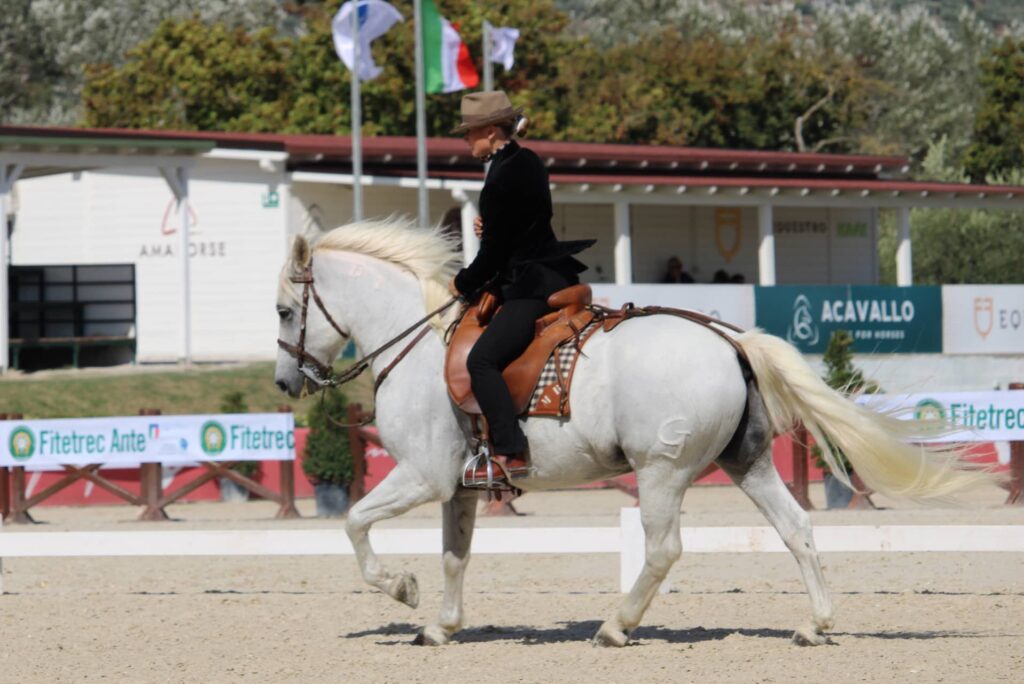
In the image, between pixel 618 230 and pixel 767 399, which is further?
pixel 618 230

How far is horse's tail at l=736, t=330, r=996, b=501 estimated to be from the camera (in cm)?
856

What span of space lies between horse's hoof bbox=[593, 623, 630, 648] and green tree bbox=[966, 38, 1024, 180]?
49.6 metres

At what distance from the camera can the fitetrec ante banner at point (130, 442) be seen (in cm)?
1831

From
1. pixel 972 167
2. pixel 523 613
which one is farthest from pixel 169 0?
pixel 523 613

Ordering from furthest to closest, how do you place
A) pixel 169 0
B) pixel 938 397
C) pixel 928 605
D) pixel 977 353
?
pixel 169 0 → pixel 977 353 → pixel 938 397 → pixel 928 605

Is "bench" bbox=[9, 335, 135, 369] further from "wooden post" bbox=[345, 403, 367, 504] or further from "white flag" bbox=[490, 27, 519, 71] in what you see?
"wooden post" bbox=[345, 403, 367, 504]

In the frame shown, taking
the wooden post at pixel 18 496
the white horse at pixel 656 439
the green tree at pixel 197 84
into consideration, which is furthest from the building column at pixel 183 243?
the green tree at pixel 197 84

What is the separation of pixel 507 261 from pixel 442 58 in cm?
2284

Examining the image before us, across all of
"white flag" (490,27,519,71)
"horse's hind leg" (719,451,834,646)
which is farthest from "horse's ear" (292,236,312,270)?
"white flag" (490,27,519,71)

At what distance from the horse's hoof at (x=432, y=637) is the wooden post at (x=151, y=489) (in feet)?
32.4

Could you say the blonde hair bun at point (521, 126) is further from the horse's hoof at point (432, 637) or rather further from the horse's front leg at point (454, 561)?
the horse's hoof at point (432, 637)

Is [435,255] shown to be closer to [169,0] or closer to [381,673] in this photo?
[381,673]

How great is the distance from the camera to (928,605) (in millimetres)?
10227

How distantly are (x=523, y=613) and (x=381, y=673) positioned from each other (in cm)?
258
